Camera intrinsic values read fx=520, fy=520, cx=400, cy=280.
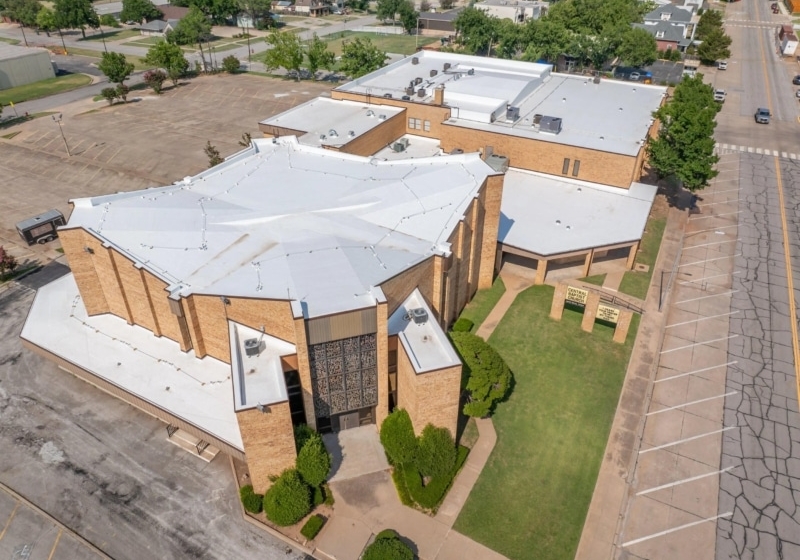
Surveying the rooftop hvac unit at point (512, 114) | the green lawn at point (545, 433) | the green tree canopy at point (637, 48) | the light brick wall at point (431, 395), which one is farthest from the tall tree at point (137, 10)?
the light brick wall at point (431, 395)

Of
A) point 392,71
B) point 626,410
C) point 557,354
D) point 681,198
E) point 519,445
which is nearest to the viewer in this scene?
point 519,445

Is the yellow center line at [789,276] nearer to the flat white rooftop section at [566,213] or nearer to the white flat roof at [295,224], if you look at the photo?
the flat white rooftop section at [566,213]

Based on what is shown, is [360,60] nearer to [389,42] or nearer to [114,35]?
[389,42]

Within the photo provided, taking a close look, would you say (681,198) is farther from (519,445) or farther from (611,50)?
(611,50)

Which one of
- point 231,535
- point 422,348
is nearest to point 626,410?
point 422,348

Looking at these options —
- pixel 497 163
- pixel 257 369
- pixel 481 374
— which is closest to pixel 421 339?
Answer: pixel 481 374

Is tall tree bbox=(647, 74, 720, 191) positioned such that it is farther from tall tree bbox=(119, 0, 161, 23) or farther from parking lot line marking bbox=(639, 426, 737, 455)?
tall tree bbox=(119, 0, 161, 23)

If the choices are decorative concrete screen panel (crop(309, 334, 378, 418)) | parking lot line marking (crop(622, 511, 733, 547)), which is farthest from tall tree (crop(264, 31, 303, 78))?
parking lot line marking (crop(622, 511, 733, 547))
